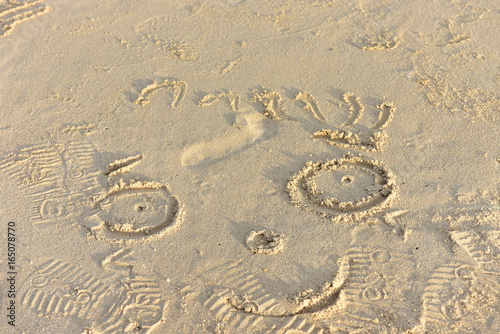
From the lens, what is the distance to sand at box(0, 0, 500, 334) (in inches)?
111

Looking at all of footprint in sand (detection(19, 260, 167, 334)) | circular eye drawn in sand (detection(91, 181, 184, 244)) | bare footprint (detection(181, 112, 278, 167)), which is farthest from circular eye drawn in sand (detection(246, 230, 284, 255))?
bare footprint (detection(181, 112, 278, 167))

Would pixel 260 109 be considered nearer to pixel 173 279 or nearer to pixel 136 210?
pixel 136 210

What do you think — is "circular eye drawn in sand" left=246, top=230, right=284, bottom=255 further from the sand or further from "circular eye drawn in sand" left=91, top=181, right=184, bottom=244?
"circular eye drawn in sand" left=91, top=181, right=184, bottom=244

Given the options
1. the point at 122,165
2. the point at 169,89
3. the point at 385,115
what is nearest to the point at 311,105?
the point at 385,115

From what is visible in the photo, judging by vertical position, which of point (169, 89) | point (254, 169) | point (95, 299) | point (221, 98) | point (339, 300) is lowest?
point (339, 300)

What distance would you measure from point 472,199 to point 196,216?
2094 mm

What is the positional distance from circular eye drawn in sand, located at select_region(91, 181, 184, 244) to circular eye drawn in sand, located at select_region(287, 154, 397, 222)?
3.15ft

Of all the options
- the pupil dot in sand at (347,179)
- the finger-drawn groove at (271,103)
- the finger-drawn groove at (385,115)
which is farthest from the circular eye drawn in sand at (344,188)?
the finger-drawn groove at (271,103)

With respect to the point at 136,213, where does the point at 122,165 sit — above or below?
above

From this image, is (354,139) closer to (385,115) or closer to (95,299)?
(385,115)

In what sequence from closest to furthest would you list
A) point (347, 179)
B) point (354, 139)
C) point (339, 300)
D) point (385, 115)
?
1. point (339, 300)
2. point (347, 179)
3. point (354, 139)
4. point (385, 115)

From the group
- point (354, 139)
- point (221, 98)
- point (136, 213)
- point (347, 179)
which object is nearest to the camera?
point (136, 213)

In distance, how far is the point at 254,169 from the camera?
361cm

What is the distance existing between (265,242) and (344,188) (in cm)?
79
